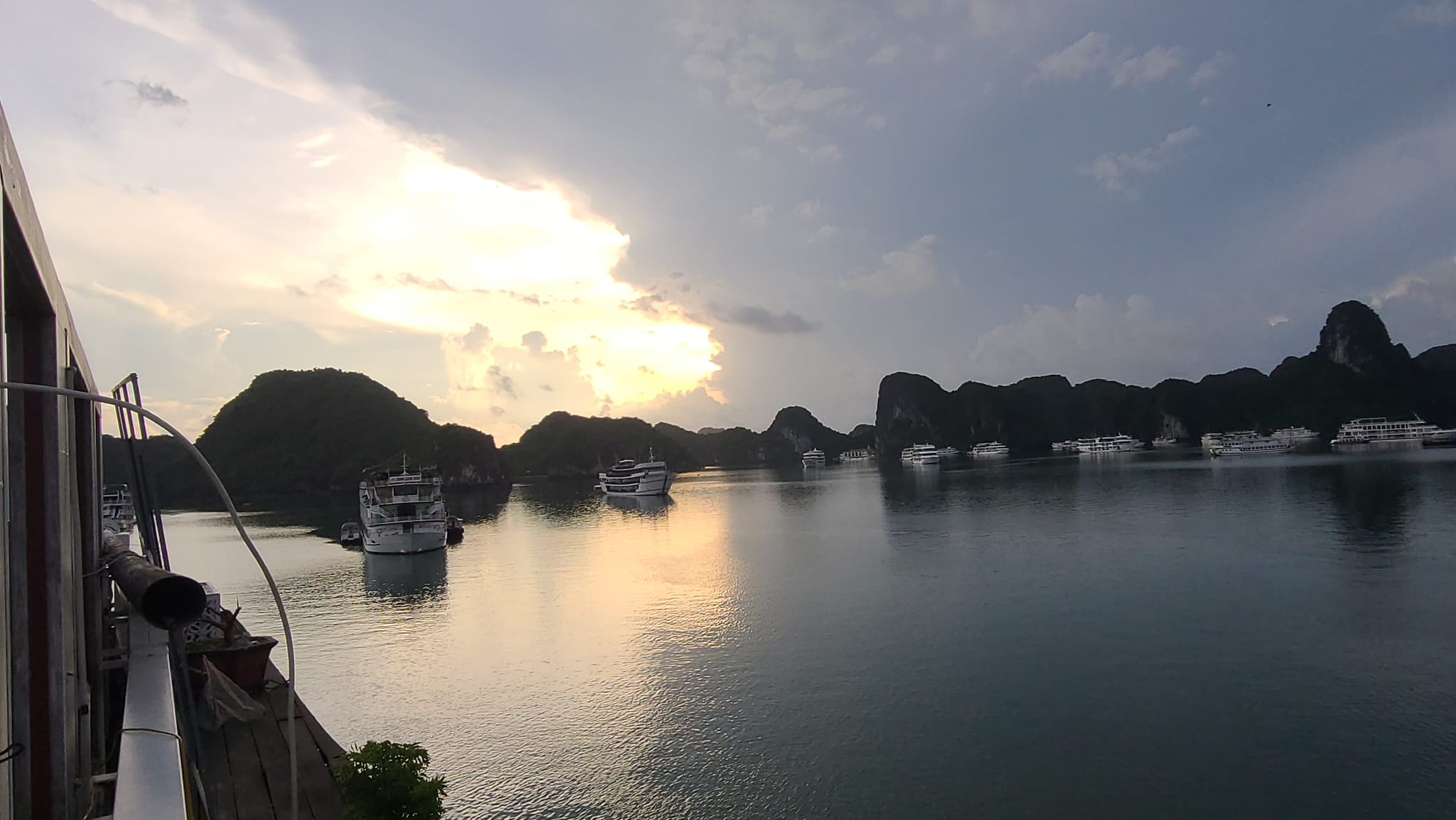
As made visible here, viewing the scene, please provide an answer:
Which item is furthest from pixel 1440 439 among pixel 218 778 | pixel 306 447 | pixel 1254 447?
pixel 306 447

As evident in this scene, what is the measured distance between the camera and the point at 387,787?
9062 mm

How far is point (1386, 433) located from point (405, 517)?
178 meters

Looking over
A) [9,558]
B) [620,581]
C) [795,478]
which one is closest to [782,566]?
[620,581]

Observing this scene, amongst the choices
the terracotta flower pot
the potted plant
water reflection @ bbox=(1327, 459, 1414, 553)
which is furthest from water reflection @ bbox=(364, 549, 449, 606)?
water reflection @ bbox=(1327, 459, 1414, 553)

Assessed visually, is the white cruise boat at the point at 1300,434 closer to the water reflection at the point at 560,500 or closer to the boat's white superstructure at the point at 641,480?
Result: the boat's white superstructure at the point at 641,480

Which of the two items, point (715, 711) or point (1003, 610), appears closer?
point (715, 711)

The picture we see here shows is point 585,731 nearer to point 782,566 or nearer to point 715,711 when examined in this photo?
point 715,711

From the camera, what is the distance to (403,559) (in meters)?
52.2

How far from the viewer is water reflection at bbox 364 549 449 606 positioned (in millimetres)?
39719

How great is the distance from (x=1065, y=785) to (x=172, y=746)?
1482 cm

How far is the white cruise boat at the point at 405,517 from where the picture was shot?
53625mm

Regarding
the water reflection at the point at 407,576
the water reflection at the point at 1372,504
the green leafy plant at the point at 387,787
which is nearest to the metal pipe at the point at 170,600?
the green leafy plant at the point at 387,787

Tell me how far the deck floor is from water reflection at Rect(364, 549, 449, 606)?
1057 inches

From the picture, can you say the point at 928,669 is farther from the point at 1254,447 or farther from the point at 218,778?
the point at 1254,447
